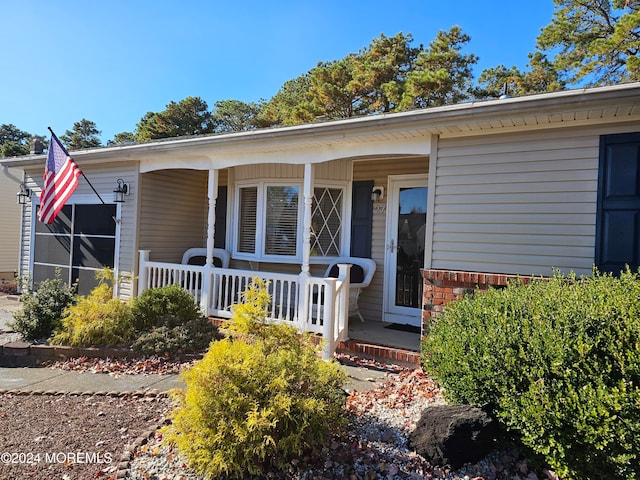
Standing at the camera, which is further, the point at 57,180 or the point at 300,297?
the point at 57,180

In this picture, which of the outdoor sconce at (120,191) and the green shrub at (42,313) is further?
the outdoor sconce at (120,191)

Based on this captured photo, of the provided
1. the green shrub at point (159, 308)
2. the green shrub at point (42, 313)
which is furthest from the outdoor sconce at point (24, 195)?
the green shrub at point (159, 308)

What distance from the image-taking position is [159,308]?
509cm

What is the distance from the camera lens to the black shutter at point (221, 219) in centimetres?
709

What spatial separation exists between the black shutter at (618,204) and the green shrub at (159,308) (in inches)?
184

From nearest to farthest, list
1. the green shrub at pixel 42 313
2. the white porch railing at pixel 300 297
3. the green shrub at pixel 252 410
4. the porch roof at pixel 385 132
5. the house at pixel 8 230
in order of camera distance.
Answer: the green shrub at pixel 252 410 < the porch roof at pixel 385 132 < the white porch railing at pixel 300 297 < the green shrub at pixel 42 313 < the house at pixel 8 230

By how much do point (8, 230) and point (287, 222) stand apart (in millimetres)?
11088

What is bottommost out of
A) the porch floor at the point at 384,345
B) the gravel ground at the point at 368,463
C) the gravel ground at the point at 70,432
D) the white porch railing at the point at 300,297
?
the gravel ground at the point at 70,432

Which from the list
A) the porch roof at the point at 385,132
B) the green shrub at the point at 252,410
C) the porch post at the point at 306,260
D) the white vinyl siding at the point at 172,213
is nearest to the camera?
the green shrub at the point at 252,410

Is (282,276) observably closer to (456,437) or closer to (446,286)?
(446,286)

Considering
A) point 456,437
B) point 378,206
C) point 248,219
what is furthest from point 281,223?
point 456,437

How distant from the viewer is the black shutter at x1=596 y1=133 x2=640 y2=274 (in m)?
3.57

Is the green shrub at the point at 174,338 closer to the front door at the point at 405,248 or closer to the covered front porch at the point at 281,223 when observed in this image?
the covered front porch at the point at 281,223

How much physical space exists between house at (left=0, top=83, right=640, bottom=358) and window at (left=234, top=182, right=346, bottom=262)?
23 mm
